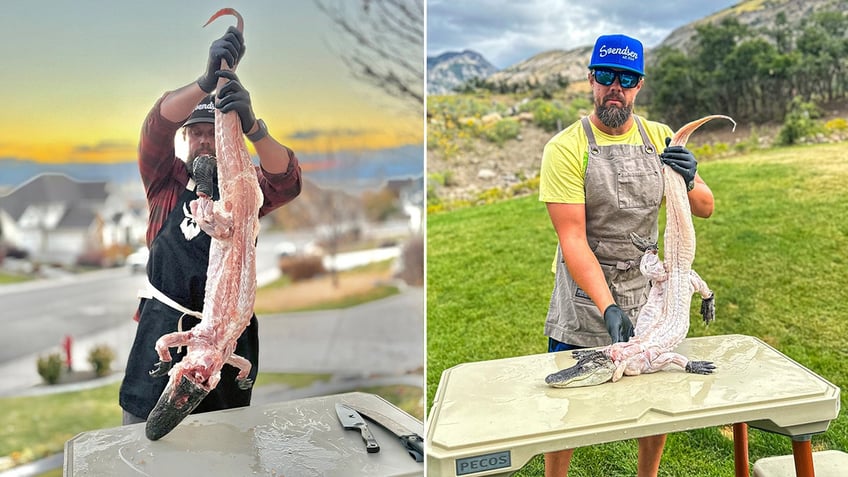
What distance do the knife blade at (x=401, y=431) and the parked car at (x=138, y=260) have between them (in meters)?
0.86

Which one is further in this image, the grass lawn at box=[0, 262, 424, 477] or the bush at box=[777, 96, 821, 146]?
the bush at box=[777, 96, 821, 146]

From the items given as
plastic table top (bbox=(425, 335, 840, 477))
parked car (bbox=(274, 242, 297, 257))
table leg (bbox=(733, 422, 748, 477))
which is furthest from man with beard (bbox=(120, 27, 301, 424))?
table leg (bbox=(733, 422, 748, 477))

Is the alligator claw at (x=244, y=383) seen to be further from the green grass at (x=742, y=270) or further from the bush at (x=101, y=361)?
the green grass at (x=742, y=270)

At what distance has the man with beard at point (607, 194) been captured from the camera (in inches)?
106

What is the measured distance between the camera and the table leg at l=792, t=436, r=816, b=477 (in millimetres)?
2252

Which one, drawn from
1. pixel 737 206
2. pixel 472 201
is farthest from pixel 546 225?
pixel 737 206

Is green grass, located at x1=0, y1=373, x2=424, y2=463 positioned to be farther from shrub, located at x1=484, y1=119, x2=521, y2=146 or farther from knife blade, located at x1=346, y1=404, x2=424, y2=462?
shrub, located at x1=484, y1=119, x2=521, y2=146

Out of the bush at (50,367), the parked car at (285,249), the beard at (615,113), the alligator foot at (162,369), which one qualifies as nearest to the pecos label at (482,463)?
the alligator foot at (162,369)

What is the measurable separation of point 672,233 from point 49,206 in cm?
222

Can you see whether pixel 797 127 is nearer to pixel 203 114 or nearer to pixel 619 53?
pixel 619 53

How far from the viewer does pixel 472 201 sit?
646 centimetres

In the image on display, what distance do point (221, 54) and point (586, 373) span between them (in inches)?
60.2

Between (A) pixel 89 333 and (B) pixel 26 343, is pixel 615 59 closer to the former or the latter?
(A) pixel 89 333

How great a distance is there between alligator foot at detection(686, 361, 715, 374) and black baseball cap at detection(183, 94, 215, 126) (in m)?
1.79
